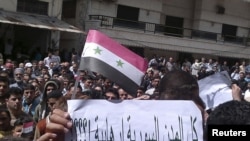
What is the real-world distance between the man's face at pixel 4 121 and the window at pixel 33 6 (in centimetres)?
1573

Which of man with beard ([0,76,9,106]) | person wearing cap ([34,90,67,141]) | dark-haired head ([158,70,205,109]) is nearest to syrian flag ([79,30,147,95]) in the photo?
dark-haired head ([158,70,205,109])

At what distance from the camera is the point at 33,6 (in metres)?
19.9

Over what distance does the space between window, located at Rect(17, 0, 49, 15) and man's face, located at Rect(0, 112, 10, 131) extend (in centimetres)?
1573

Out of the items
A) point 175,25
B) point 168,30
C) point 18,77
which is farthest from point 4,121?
point 175,25

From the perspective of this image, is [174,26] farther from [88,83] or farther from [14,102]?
[14,102]

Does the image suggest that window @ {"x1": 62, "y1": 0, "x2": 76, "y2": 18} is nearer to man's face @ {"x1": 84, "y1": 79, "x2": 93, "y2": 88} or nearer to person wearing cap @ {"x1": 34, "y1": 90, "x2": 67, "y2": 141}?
man's face @ {"x1": 84, "y1": 79, "x2": 93, "y2": 88}

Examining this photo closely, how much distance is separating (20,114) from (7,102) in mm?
444

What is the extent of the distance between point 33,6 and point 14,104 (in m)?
15.4

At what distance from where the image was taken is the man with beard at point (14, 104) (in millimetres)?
4764

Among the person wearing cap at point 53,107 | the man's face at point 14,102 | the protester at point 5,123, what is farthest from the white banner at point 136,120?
the man's face at point 14,102

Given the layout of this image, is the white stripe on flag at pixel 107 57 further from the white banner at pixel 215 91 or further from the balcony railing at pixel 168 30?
the balcony railing at pixel 168 30

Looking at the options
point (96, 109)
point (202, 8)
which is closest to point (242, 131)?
point (96, 109)

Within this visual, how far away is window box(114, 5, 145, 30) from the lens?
77.9 ft

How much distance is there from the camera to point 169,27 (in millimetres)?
26688
